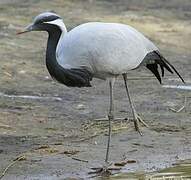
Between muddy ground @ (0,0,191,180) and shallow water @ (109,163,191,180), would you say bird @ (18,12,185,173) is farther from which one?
muddy ground @ (0,0,191,180)

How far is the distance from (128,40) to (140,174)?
4.22 feet

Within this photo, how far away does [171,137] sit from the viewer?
25.8 ft

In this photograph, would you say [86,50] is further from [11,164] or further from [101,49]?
[11,164]

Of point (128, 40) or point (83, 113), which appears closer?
point (128, 40)

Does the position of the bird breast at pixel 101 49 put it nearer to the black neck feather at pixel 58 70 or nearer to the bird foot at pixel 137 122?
the black neck feather at pixel 58 70

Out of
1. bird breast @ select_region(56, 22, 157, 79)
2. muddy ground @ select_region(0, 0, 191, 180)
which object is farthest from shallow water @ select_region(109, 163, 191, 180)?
bird breast @ select_region(56, 22, 157, 79)

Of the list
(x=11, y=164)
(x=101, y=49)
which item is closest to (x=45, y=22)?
(x=101, y=49)

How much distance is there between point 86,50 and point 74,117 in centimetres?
170

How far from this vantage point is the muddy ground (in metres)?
7.07

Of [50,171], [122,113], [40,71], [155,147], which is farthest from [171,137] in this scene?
[40,71]

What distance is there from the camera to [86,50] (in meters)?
6.96

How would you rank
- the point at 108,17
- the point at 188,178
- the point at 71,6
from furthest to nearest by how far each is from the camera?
the point at 71,6, the point at 108,17, the point at 188,178

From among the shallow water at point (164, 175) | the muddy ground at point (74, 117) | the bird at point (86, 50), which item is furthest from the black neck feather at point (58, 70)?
the shallow water at point (164, 175)

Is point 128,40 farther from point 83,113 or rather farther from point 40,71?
point 40,71
